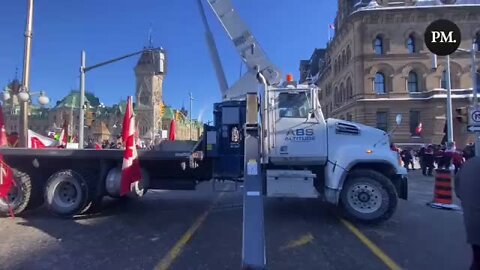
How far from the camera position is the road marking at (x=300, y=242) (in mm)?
6242

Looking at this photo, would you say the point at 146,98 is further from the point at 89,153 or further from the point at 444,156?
the point at 89,153

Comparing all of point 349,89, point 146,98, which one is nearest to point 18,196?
point 349,89

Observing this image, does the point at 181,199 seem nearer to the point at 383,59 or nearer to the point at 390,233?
the point at 390,233

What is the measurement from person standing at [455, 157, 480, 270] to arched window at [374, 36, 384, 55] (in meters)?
41.3

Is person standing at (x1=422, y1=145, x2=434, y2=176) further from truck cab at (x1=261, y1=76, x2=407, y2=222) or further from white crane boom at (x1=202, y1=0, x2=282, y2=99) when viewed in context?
white crane boom at (x1=202, y1=0, x2=282, y2=99)

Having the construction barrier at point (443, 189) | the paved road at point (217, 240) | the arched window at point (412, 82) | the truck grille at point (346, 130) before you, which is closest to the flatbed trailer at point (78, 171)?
the paved road at point (217, 240)

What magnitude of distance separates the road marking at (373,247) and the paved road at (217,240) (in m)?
0.01

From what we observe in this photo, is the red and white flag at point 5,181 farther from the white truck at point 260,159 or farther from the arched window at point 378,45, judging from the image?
the arched window at point 378,45

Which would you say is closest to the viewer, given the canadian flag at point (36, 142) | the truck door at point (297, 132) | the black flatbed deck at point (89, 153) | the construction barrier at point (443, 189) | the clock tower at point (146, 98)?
the truck door at point (297, 132)

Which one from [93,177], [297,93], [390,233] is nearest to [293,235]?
[390,233]

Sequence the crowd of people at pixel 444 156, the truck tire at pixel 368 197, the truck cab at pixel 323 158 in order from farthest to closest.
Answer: the crowd of people at pixel 444 156, the truck cab at pixel 323 158, the truck tire at pixel 368 197

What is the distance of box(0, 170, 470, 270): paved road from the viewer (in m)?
5.49

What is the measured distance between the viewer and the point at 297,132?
8172 millimetres

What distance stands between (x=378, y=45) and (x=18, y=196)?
40.7 metres
